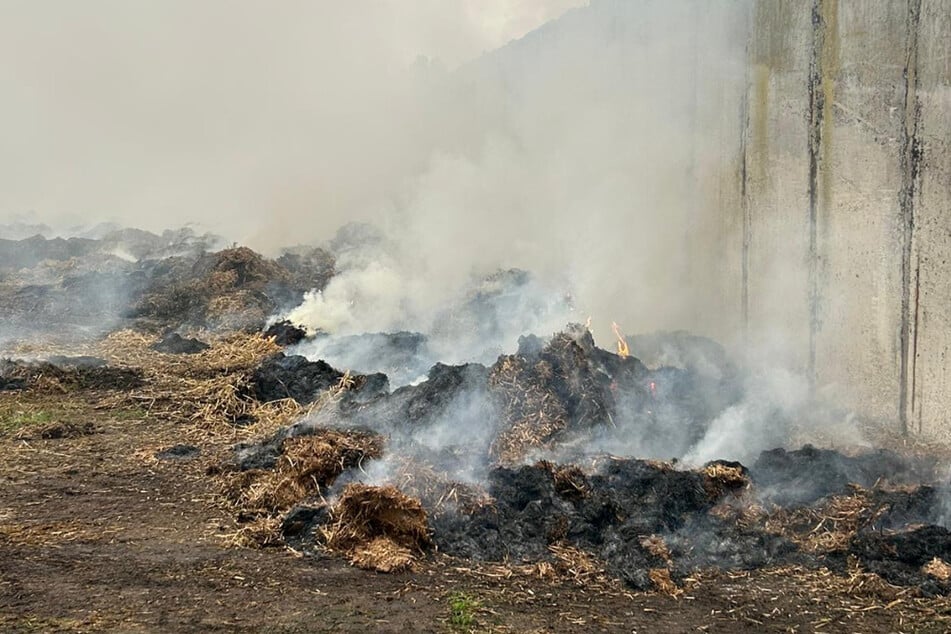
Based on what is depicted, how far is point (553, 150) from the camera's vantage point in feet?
60.9

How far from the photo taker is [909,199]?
25.9ft

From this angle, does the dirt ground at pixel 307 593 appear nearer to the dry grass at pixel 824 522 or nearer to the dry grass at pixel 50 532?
the dry grass at pixel 50 532

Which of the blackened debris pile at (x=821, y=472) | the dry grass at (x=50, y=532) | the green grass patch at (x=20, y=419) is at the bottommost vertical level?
the dry grass at (x=50, y=532)

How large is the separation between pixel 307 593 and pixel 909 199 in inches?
288

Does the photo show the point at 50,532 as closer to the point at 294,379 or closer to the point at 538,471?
the point at 538,471

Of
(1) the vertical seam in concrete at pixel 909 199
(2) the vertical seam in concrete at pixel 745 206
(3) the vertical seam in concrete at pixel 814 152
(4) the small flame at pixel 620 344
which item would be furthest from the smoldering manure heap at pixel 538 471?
(3) the vertical seam in concrete at pixel 814 152

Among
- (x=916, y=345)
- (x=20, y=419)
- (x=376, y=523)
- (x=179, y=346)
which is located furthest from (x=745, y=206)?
(x=20, y=419)

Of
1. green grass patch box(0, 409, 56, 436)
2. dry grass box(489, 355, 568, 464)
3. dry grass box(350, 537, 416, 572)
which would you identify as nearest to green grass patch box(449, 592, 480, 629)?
dry grass box(350, 537, 416, 572)

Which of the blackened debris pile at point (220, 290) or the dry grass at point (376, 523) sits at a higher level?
the blackened debris pile at point (220, 290)

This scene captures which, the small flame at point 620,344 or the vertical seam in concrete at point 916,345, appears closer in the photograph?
the vertical seam in concrete at point 916,345

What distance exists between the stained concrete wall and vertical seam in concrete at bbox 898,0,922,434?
0.05ft

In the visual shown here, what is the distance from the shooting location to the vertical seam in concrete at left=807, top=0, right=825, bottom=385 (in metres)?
9.01

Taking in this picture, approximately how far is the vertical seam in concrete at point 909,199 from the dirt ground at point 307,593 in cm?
321

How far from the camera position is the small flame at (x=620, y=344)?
447 inches
